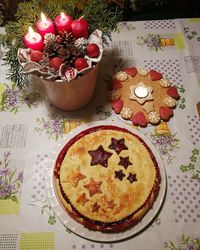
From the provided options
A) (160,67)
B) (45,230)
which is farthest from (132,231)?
(160,67)

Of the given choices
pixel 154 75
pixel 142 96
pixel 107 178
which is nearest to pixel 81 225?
pixel 107 178

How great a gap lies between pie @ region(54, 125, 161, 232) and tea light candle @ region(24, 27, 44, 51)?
11.4 inches

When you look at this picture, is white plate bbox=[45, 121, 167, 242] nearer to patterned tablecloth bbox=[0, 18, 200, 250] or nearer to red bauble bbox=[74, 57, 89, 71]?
patterned tablecloth bbox=[0, 18, 200, 250]

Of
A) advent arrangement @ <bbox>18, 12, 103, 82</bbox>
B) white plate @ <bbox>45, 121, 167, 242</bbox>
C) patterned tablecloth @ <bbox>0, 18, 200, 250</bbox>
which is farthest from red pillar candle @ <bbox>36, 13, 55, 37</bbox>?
white plate @ <bbox>45, 121, 167, 242</bbox>

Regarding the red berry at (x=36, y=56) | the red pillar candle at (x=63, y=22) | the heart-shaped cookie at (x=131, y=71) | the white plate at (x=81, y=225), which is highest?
the red pillar candle at (x=63, y=22)

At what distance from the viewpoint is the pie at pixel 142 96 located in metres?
0.93

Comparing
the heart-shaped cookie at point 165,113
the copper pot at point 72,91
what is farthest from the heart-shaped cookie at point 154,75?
the copper pot at point 72,91

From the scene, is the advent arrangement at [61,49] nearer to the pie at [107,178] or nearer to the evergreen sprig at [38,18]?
the evergreen sprig at [38,18]

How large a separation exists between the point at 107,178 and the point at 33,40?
0.45 metres

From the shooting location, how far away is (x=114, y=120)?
95cm

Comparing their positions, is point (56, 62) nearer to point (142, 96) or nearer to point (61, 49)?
→ point (61, 49)

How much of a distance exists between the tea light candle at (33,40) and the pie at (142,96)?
0.29 meters

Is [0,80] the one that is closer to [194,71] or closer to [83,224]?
[83,224]

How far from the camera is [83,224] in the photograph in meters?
0.76
